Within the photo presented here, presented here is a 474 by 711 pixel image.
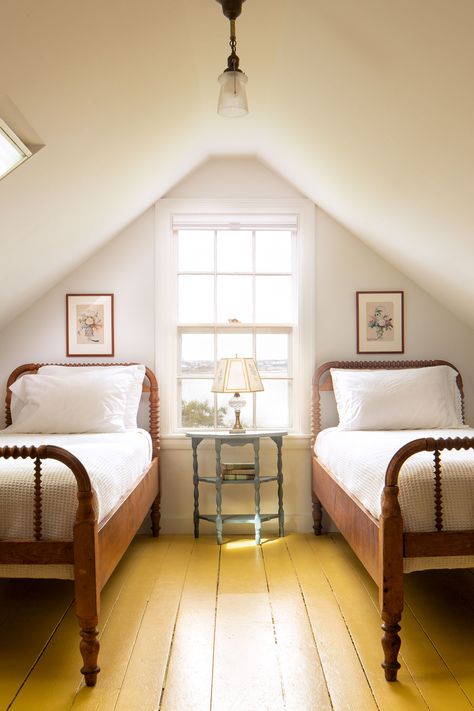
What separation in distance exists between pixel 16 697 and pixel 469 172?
2620 millimetres

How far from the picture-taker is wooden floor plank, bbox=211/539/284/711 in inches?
88.0

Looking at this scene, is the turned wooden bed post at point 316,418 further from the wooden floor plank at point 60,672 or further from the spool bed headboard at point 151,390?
the wooden floor plank at point 60,672

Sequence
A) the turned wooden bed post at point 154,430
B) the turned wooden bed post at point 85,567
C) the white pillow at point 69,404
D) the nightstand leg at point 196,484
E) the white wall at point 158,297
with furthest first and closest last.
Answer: the white wall at point 158,297 → the turned wooden bed post at point 154,430 → the nightstand leg at point 196,484 → the white pillow at point 69,404 → the turned wooden bed post at point 85,567

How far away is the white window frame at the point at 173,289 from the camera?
4.58 m

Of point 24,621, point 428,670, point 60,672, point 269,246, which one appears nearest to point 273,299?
point 269,246

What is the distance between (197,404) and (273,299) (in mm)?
976

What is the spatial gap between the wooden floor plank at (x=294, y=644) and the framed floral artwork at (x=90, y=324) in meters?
1.91

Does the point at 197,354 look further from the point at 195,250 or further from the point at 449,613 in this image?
the point at 449,613

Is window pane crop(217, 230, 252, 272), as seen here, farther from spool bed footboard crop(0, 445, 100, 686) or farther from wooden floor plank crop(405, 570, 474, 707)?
spool bed footboard crop(0, 445, 100, 686)

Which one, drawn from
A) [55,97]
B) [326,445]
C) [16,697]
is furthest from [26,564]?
[326,445]

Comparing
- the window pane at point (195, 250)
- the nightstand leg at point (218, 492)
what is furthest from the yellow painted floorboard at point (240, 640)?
the window pane at point (195, 250)

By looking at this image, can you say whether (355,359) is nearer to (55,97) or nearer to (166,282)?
(166,282)

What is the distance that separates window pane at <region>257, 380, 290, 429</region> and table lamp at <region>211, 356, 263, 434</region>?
0.37 metres

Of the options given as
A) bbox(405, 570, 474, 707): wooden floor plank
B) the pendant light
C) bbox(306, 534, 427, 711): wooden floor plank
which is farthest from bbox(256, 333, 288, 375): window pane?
the pendant light
